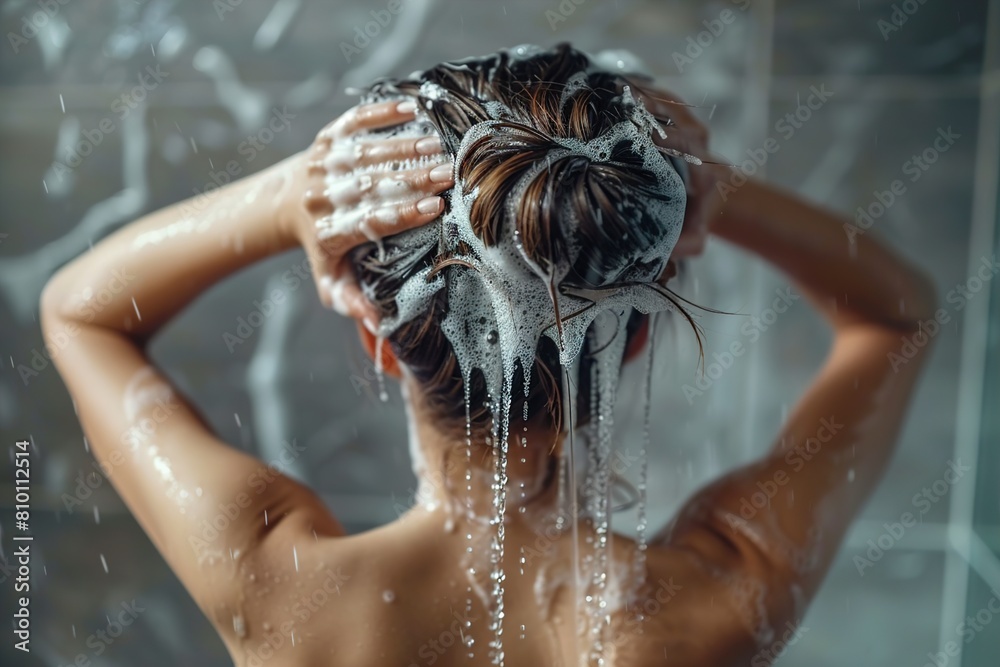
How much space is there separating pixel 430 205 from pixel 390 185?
6 cm

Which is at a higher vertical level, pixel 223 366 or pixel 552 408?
pixel 552 408

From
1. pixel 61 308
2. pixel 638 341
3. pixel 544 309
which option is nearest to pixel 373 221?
pixel 544 309

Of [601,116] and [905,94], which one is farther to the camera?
[905,94]

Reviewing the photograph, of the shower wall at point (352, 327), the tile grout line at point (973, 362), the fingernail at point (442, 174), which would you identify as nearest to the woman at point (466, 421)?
the fingernail at point (442, 174)

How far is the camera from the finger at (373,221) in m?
0.53

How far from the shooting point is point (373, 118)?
0.60m

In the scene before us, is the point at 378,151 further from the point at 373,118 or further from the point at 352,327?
the point at 352,327

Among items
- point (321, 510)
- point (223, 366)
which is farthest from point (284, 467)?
point (321, 510)

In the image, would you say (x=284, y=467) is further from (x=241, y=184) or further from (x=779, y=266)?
(x=779, y=266)

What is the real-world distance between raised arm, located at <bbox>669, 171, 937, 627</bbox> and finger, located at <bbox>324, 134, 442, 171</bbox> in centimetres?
39

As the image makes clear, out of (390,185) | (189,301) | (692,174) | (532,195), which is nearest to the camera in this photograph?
(532,195)

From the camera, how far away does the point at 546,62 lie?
569 mm

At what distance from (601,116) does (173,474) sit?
0.49 metres

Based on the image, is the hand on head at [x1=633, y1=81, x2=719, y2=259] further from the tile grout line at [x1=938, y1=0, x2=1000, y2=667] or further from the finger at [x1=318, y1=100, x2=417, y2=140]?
the tile grout line at [x1=938, y1=0, x2=1000, y2=667]
